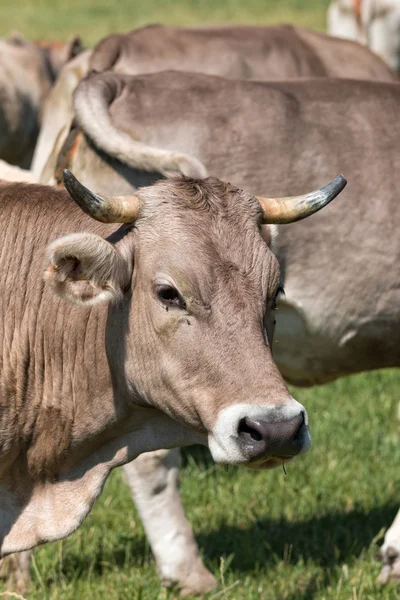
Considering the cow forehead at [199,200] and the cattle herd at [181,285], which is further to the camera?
the cow forehead at [199,200]

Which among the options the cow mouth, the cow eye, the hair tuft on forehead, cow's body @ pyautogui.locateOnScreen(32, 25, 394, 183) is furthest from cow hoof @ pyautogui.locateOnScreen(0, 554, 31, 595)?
cow's body @ pyautogui.locateOnScreen(32, 25, 394, 183)

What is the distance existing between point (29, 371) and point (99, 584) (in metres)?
1.49

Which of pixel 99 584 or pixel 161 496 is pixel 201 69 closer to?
pixel 161 496

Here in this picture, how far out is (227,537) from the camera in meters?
6.38

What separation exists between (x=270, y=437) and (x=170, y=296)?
2.34 feet

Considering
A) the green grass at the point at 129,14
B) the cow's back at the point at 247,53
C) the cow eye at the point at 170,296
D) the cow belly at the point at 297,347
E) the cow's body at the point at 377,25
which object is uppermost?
the green grass at the point at 129,14

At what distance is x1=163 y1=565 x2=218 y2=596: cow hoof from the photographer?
5859mm

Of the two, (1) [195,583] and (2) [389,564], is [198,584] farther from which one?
(2) [389,564]

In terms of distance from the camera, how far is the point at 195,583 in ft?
19.3

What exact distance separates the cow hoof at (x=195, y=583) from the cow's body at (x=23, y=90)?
21.4 ft

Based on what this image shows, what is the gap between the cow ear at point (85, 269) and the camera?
4195mm

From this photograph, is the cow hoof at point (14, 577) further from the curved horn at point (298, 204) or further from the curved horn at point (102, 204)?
the curved horn at point (298, 204)

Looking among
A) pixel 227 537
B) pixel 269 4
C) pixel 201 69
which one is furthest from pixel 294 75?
pixel 269 4

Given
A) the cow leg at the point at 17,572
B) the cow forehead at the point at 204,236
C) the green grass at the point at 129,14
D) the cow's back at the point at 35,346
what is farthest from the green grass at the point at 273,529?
the green grass at the point at 129,14
